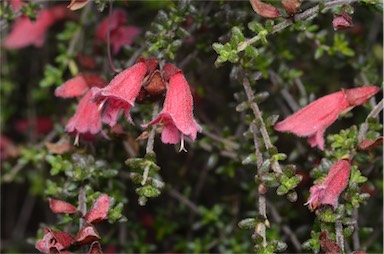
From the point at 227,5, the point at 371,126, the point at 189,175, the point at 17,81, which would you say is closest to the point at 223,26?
the point at 227,5

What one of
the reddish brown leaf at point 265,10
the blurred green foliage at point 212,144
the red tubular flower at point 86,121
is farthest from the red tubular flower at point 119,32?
the reddish brown leaf at point 265,10

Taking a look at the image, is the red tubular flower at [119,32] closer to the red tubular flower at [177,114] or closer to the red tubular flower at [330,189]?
the red tubular flower at [177,114]

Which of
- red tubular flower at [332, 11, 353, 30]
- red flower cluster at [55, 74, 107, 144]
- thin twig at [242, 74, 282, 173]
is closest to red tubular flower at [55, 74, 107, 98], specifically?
red flower cluster at [55, 74, 107, 144]

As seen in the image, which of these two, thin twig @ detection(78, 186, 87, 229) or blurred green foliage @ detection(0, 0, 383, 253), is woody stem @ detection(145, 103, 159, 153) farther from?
thin twig @ detection(78, 186, 87, 229)

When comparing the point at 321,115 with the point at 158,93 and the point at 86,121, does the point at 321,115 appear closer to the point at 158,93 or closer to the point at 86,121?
the point at 158,93

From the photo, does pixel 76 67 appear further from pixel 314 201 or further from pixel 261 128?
pixel 314 201

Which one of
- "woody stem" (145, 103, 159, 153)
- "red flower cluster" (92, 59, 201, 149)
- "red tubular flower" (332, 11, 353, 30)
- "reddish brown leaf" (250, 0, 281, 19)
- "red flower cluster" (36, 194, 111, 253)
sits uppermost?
"reddish brown leaf" (250, 0, 281, 19)
